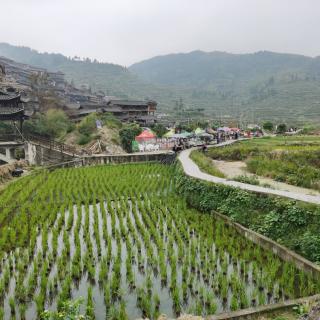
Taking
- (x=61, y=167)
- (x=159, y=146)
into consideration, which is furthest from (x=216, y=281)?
(x=159, y=146)

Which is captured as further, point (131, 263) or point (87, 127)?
point (87, 127)

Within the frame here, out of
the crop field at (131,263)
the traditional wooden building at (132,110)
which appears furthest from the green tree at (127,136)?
the crop field at (131,263)

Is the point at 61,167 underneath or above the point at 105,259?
underneath

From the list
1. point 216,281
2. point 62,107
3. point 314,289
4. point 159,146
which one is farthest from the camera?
point 62,107

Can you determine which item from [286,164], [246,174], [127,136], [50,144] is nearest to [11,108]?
[50,144]

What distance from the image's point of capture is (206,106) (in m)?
146

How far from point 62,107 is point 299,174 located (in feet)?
155

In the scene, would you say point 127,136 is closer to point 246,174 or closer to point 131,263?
point 246,174

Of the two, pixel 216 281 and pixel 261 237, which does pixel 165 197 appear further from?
pixel 216 281

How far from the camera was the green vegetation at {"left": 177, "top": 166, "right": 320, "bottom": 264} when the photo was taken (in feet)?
37.4

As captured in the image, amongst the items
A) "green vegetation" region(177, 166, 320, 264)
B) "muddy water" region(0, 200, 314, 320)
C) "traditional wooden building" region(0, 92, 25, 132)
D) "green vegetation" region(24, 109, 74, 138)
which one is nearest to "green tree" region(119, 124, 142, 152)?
"green vegetation" region(24, 109, 74, 138)

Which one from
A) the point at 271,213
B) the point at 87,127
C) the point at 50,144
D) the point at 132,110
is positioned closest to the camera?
the point at 271,213

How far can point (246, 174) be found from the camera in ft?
85.3

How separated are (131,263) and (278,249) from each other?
173 inches
